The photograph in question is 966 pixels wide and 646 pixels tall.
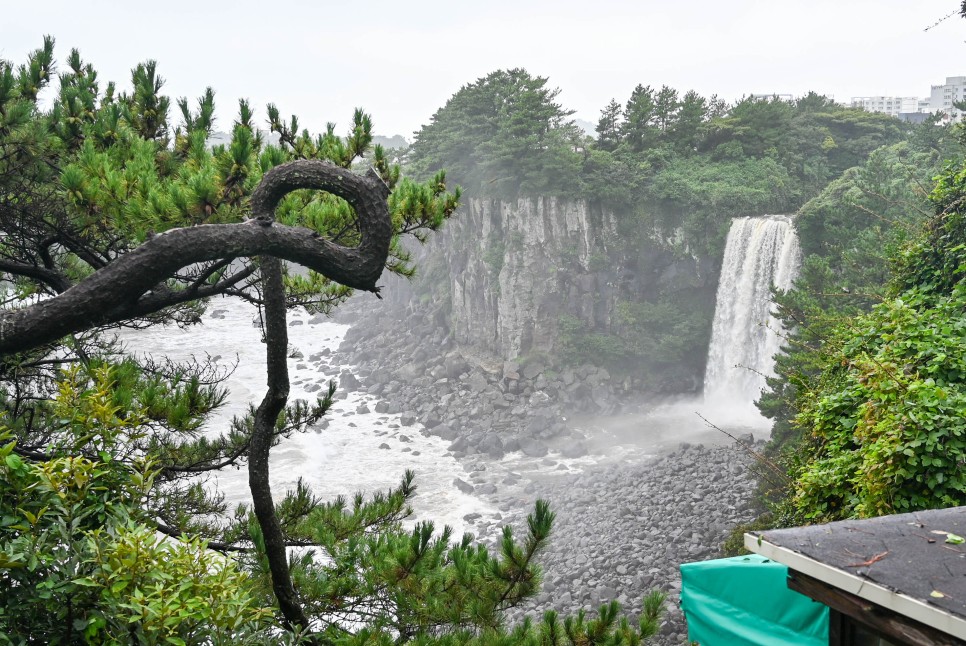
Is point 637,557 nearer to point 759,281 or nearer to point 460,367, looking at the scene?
→ point 759,281

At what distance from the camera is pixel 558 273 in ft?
101

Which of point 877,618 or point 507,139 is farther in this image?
point 507,139

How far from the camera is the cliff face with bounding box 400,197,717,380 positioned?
29.7 m

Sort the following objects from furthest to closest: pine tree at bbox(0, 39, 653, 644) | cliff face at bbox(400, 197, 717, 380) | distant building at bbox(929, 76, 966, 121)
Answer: distant building at bbox(929, 76, 966, 121) < cliff face at bbox(400, 197, 717, 380) < pine tree at bbox(0, 39, 653, 644)

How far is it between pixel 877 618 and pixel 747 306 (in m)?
22.6

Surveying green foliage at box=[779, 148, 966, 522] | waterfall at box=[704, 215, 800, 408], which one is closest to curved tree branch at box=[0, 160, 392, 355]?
green foliage at box=[779, 148, 966, 522]

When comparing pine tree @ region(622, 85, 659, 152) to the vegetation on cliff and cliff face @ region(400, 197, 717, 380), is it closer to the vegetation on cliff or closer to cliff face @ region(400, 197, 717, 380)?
the vegetation on cliff

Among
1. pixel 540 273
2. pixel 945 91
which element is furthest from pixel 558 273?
pixel 945 91

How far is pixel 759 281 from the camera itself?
23.1m

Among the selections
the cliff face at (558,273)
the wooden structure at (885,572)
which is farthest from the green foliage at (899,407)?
the cliff face at (558,273)

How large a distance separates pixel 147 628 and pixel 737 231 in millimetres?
26178

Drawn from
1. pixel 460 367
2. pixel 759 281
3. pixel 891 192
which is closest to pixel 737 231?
pixel 759 281

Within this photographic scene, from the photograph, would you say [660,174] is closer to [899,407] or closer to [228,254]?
[899,407]

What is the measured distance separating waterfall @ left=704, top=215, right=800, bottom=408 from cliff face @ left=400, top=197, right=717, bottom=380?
11.2ft
